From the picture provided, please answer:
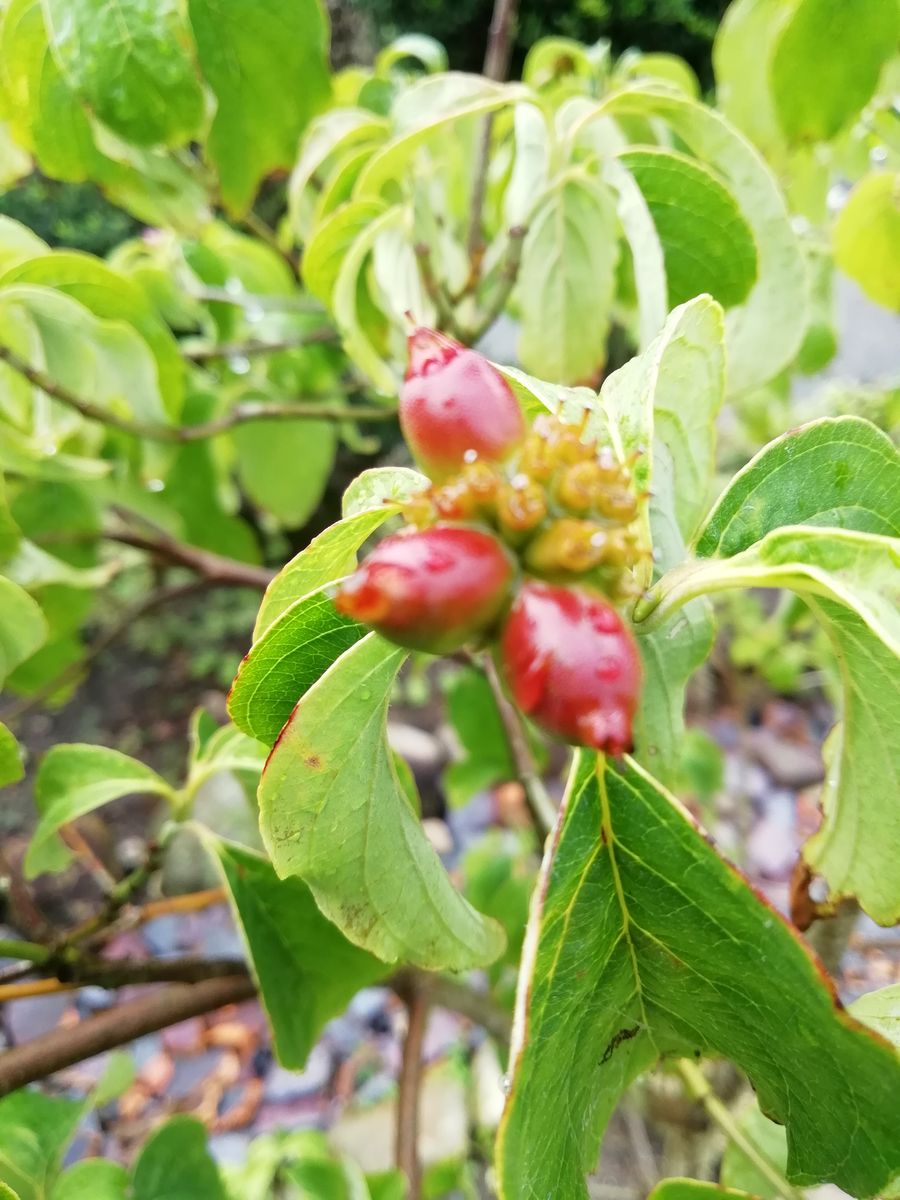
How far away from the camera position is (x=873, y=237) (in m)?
0.66

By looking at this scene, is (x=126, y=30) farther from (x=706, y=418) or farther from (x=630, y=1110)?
(x=630, y=1110)

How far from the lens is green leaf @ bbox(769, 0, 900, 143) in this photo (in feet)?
1.76

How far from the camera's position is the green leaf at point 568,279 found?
564 millimetres

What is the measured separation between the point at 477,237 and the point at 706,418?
451 mm

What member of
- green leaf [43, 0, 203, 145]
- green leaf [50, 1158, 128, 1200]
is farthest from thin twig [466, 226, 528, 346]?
green leaf [50, 1158, 128, 1200]

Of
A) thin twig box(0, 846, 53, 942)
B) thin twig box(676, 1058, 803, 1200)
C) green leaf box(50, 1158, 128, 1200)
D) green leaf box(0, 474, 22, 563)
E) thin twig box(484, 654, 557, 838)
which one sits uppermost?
green leaf box(0, 474, 22, 563)

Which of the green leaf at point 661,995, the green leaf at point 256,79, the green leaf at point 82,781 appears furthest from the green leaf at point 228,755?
the green leaf at point 256,79

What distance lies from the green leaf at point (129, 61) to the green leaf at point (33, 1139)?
0.64m

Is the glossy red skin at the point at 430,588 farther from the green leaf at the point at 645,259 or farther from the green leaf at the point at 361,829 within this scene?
the green leaf at the point at 645,259

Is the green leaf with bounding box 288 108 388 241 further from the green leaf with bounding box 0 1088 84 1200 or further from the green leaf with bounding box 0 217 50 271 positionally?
A: the green leaf with bounding box 0 1088 84 1200

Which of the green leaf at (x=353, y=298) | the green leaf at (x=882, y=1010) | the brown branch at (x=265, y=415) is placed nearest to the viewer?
the green leaf at (x=882, y=1010)

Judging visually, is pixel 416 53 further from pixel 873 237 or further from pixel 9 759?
pixel 9 759

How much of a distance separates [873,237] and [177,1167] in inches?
35.2

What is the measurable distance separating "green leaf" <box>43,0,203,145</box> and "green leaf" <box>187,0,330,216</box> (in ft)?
0.13
